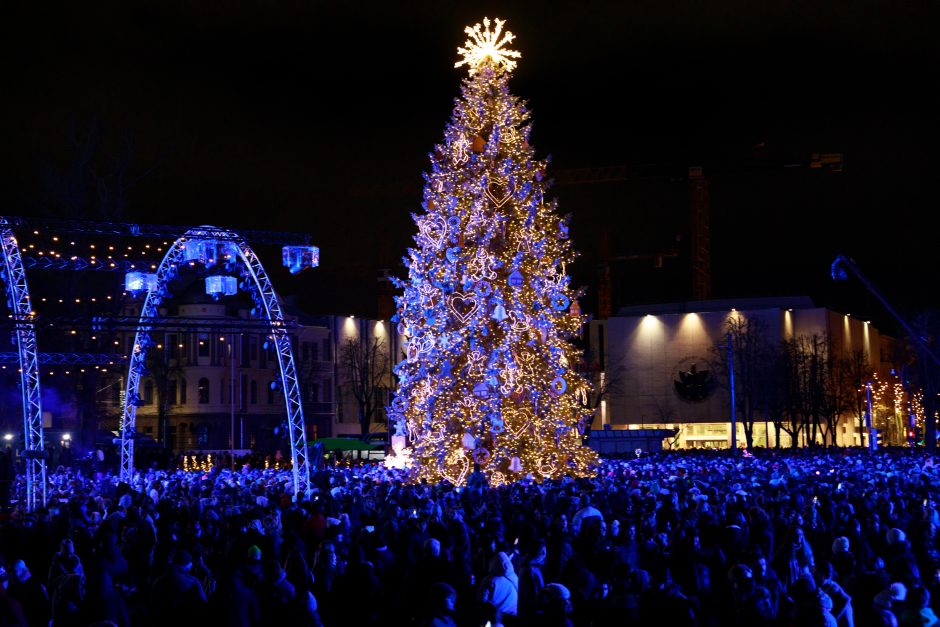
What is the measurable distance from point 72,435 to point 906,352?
2615 inches

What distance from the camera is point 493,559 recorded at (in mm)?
10492

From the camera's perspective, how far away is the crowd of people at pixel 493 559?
962 cm

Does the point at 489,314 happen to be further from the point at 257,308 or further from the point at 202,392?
the point at 202,392

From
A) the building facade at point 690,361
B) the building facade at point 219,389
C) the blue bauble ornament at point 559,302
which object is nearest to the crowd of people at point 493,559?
the blue bauble ornament at point 559,302

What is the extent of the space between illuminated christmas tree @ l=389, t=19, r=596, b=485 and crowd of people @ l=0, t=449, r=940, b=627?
21.3 feet

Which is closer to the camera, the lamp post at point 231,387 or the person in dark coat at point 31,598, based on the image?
the person in dark coat at point 31,598

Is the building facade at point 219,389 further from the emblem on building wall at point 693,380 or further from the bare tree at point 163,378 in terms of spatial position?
the emblem on building wall at point 693,380

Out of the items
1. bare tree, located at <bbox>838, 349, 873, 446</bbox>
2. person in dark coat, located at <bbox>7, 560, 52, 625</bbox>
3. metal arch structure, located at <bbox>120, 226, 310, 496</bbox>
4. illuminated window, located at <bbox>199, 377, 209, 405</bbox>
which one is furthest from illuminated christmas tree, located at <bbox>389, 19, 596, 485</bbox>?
bare tree, located at <bbox>838, 349, 873, 446</bbox>

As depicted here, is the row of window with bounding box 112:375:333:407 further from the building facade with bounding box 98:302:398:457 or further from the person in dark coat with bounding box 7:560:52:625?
the person in dark coat with bounding box 7:560:52:625

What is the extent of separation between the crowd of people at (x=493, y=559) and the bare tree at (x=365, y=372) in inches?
2330

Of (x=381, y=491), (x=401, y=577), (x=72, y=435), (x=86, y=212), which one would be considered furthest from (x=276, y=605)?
(x=72, y=435)

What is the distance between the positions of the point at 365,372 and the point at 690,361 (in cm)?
2557

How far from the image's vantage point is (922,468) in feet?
109

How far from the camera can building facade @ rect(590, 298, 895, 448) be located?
300ft
